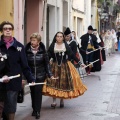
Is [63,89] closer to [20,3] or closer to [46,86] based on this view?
[46,86]

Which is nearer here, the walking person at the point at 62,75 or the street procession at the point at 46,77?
the street procession at the point at 46,77

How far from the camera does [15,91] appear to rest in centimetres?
766

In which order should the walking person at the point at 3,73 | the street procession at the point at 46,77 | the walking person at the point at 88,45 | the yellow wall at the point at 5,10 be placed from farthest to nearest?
the walking person at the point at 88,45 → the yellow wall at the point at 5,10 → the street procession at the point at 46,77 → the walking person at the point at 3,73

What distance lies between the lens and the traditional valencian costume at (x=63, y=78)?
10.4 m

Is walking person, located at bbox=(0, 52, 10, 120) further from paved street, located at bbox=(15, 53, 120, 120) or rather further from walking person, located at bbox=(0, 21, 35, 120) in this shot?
paved street, located at bbox=(15, 53, 120, 120)

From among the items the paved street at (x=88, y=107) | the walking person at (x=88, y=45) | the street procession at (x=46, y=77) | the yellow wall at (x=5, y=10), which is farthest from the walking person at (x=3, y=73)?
the walking person at (x=88, y=45)

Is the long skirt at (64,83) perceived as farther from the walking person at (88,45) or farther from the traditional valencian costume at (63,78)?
the walking person at (88,45)

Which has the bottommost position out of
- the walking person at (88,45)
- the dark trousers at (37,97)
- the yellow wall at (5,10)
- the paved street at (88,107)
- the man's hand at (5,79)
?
the paved street at (88,107)

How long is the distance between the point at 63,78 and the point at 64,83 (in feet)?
0.38

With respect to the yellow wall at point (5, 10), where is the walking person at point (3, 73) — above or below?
below

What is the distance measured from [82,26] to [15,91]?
25.3 meters

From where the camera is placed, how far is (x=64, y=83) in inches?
416

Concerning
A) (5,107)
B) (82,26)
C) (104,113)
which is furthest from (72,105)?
(82,26)

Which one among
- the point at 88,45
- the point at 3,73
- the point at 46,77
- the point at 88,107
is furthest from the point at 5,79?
the point at 88,45
